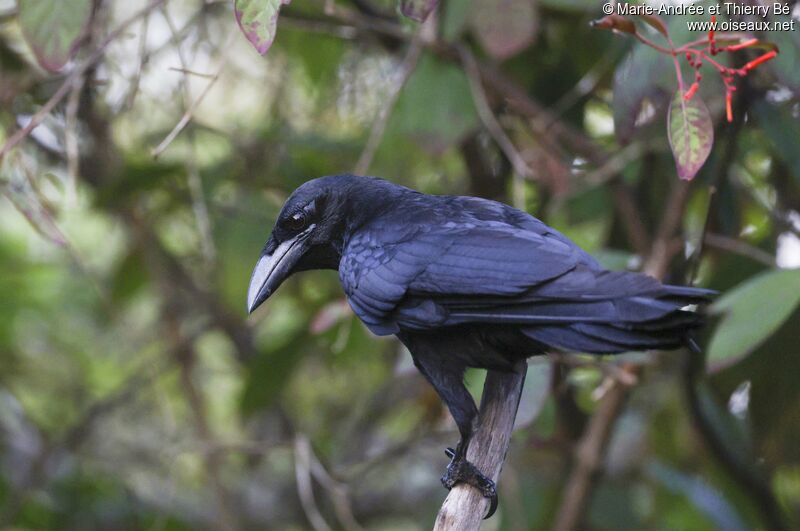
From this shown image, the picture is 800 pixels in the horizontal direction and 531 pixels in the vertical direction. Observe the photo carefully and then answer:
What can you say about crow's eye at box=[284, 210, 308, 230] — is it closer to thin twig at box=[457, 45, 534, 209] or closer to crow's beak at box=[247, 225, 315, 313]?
crow's beak at box=[247, 225, 315, 313]

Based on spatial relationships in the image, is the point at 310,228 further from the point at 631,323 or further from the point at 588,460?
the point at 588,460

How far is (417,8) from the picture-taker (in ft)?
7.36

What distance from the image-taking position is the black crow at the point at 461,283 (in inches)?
79.6

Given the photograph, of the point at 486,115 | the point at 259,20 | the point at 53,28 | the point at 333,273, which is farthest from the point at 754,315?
the point at 333,273

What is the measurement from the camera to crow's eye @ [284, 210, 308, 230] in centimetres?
261

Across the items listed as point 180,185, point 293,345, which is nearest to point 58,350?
point 180,185

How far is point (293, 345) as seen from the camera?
4500 millimetres

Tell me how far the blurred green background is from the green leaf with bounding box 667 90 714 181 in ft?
2.73

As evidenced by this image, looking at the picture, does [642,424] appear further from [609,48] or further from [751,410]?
[609,48]

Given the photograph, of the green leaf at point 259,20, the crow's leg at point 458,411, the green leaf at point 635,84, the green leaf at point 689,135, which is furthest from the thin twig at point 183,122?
the green leaf at point 689,135

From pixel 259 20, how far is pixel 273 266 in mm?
793

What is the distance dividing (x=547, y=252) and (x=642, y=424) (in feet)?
9.43

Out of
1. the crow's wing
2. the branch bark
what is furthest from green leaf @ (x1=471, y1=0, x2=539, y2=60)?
the branch bark

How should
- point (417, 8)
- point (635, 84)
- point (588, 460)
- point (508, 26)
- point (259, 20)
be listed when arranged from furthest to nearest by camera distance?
point (588, 460), point (508, 26), point (635, 84), point (417, 8), point (259, 20)
